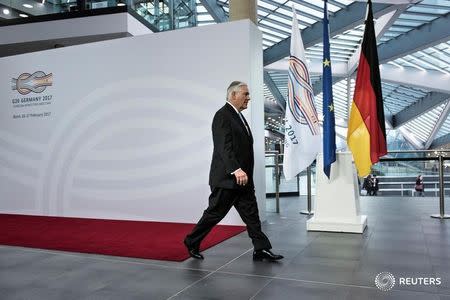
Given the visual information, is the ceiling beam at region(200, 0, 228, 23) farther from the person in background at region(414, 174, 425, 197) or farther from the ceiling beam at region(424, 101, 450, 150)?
the ceiling beam at region(424, 101, 450, 150)

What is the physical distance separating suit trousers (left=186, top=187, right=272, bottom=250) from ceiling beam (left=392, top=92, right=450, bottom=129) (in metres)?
20.9

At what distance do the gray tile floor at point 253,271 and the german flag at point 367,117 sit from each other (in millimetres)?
883

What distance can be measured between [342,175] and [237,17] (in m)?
3.13

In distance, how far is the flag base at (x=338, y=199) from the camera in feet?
16.1

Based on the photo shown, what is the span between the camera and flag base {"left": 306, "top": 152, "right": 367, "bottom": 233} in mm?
4892

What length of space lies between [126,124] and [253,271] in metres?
3.60

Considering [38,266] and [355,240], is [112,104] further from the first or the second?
[355,240]

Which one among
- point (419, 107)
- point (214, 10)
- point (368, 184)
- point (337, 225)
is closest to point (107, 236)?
point (337, 225)

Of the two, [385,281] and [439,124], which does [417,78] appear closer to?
[439,124]

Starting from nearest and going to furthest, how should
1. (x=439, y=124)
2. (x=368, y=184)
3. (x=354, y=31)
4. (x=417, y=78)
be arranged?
(x=368, y=184), (x=354, y=31), (x=417, y=78), (x=439, y=124)

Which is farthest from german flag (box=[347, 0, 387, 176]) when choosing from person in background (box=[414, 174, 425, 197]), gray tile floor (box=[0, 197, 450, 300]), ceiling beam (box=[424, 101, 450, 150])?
ceiling beam (box=[424, 101, 450, 150])

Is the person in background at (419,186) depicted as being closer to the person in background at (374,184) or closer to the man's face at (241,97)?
the person in background at (374,184)

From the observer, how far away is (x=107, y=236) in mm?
4926

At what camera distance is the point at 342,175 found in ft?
16.4
